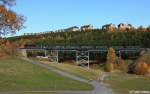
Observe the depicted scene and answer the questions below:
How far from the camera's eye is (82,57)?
586 ft

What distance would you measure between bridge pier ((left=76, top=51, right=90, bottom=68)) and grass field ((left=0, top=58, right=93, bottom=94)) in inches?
3465

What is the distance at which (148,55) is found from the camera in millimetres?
162000

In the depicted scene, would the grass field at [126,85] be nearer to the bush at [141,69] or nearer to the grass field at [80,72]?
the grass field at [80,72]

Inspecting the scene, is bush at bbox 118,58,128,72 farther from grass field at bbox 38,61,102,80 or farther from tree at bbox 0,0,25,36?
tree at bbox 0,0,25,36

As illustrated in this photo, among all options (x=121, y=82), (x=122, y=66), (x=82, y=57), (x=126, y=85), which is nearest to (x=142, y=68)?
(x=122, y=66)

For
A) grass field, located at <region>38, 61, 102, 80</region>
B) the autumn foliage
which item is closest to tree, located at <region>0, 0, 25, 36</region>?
grass field, located at <region>38, 61, 102, 80</region>

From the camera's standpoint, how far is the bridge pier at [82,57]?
563 feet

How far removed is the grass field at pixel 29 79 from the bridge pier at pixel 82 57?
289ft

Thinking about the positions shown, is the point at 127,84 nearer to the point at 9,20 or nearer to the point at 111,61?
the point at 9,20

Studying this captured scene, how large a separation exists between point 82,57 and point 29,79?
113414mm

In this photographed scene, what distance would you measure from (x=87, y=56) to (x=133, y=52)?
19.7 meters

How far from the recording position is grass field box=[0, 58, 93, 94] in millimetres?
57312

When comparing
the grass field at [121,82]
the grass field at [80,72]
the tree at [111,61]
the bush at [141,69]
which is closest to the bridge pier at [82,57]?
the tree at [111,61]

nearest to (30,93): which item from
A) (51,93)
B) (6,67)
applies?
(51,93)
